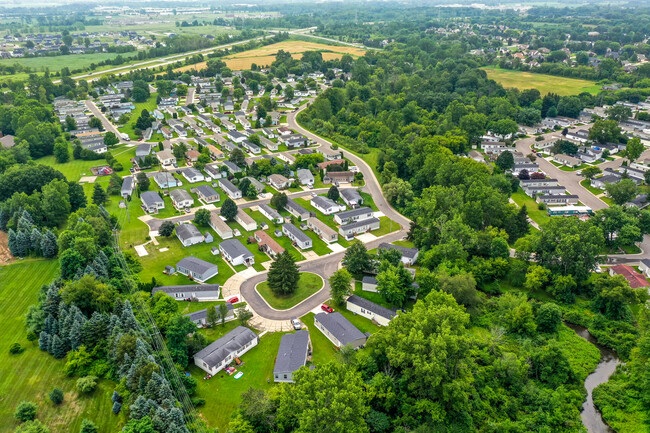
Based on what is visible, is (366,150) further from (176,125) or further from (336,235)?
(176,125)

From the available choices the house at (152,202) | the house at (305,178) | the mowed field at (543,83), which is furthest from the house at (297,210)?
the mowed field at (543,83)

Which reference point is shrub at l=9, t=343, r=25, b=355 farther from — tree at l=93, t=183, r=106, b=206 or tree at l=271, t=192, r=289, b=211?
tree at l=271, t=192, r=289, b=211

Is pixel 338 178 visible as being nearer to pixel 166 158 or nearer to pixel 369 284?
pixel 369 284

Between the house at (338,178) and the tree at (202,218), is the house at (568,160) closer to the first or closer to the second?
the house at (338,178)

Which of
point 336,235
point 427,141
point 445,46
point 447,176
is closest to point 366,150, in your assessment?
point 427,141

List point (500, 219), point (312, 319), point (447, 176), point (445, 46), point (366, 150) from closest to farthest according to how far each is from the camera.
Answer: point (312, 319)
point (500, 219)
point (447, 176)
point (366, 150)
point (445, 46)

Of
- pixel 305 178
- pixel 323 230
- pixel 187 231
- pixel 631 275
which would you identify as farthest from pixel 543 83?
pixel 187 231

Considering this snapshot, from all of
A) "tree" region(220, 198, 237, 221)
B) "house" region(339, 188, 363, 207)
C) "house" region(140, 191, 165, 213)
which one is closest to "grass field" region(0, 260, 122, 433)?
"house" region(140, 191, 165, 213)
